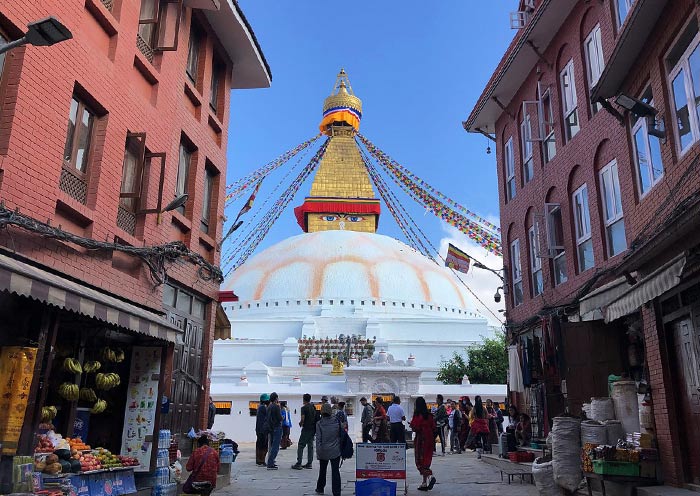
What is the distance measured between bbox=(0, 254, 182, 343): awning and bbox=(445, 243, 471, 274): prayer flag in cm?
1299

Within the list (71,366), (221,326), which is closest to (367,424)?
(221,326)

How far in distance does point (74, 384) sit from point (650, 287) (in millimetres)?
7822

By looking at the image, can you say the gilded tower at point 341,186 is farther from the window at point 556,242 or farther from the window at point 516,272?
the window at point 556,242

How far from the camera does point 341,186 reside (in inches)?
2375

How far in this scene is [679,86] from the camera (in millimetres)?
8539

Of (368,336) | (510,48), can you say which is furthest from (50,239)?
(368,336)

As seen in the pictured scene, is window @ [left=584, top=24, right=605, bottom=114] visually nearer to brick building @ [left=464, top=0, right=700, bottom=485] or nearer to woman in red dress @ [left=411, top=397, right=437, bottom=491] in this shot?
brick building @ [left=464, top=0, right=700, bottom=485]

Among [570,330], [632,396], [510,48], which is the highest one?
[510,48]

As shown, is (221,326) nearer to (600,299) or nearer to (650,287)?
(600,299)

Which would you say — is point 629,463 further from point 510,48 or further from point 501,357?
point 501,357

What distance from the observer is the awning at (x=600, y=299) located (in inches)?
405

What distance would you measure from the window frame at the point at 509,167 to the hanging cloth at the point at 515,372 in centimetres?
442

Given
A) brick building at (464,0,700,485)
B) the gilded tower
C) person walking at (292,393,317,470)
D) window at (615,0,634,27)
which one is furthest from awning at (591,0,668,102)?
the gilded tower

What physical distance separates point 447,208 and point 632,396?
25.6 metres
